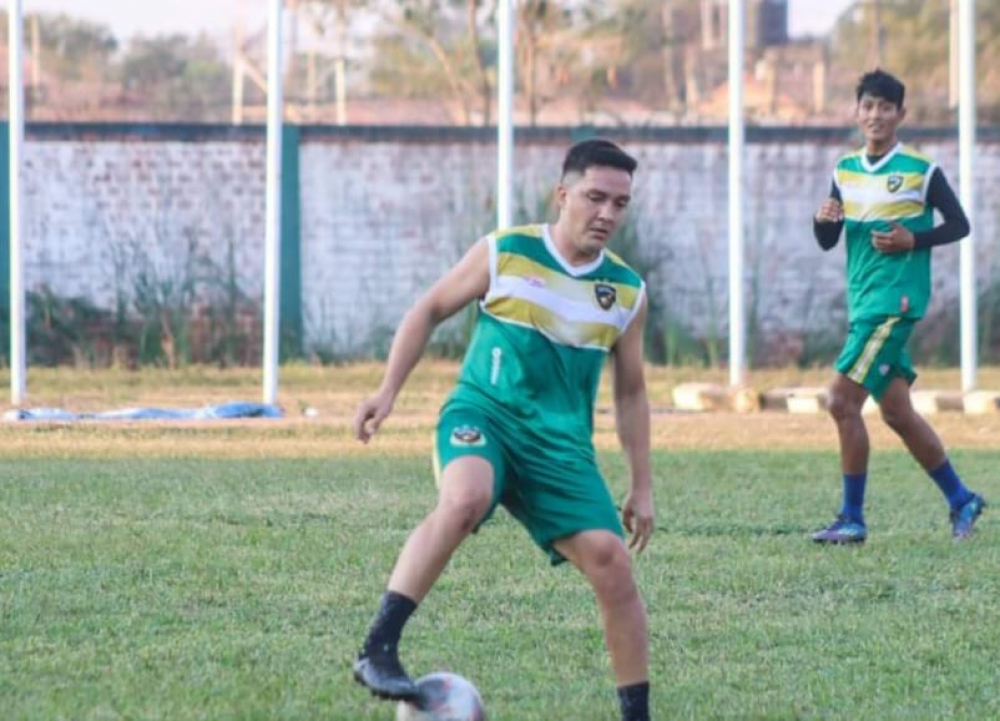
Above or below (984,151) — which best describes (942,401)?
below

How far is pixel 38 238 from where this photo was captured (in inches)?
893

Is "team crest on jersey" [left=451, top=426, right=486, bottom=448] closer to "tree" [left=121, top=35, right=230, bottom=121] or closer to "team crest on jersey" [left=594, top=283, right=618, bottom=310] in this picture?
"team crest on jersey" [left=594, top=283, right=618, bottom=310]

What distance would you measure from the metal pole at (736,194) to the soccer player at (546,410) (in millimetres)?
11350

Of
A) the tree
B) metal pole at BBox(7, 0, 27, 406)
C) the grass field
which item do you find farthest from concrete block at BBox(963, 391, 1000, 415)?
the tree

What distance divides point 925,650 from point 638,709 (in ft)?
5.60

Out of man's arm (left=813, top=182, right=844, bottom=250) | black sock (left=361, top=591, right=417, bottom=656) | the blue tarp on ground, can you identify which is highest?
man's arm (left=813, top=182, right=844, bottom=250)

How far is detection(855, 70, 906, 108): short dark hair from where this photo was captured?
1009 cm

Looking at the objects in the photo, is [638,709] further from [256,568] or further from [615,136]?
[615,136]

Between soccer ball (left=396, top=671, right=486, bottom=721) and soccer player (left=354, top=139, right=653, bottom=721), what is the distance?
57mm

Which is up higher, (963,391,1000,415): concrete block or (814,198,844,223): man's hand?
(814,198,844,223): man's hand

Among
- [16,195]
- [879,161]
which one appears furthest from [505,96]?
[879,161]

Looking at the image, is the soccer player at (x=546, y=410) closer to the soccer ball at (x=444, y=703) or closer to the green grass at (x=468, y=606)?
the soccer ball at (x=444, y=703)

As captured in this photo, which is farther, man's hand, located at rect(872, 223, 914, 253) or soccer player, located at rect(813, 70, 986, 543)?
soccer player, located at rect(813, 70, 986, 543)

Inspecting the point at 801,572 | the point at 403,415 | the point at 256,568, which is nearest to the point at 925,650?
the point at 801,572
